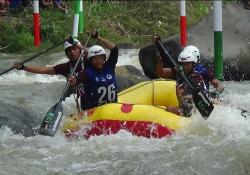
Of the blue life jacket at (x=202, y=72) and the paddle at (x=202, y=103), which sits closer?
the paddle at (x=202, y=103)

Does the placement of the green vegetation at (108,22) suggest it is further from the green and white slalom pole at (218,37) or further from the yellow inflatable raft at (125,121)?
the yellow inflatable raft at (125,121)

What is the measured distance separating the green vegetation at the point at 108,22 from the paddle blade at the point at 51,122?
5.69 metres

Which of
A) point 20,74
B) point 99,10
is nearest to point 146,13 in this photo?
point 99,10

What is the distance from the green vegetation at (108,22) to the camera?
1257cm

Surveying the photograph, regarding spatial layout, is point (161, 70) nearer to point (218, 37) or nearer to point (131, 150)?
point (218, 37)

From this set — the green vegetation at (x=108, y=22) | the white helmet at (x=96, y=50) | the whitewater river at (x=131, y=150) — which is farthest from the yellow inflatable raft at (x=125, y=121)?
the green vegetation at (x=108, y=22)

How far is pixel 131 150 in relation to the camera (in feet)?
19.9

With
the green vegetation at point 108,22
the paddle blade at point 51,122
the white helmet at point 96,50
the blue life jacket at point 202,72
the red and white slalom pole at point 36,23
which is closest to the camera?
the paddle blade at point 51,122

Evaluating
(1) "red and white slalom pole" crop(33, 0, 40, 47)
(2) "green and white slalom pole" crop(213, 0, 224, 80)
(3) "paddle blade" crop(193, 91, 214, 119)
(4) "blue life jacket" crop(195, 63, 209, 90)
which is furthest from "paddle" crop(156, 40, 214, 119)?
(1) "red and white slalom pole" crop(33, 0, 40, 47)

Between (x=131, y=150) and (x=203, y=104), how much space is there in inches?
42.9

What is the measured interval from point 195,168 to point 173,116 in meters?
1.39

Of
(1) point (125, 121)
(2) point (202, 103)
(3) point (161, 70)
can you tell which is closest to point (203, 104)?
(2) point (202, 103)

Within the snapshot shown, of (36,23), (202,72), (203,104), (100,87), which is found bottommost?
(203,104)

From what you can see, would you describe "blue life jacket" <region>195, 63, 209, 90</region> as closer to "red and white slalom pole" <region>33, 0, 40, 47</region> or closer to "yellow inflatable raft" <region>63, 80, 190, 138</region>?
"yellow inflatable raft" <region>63, 80, 190, 138</region>
